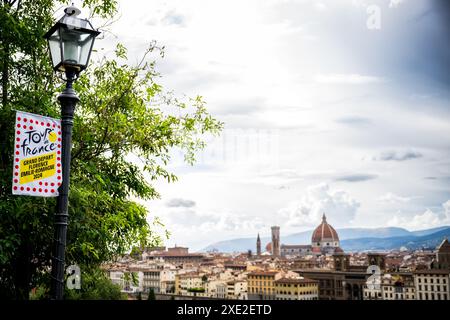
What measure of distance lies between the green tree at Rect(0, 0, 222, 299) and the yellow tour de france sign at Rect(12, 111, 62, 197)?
1820 millimetres

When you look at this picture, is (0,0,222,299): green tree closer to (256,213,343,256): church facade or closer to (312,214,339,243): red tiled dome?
(256,213,343,256): church facade

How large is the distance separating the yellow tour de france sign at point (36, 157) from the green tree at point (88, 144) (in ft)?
5.97

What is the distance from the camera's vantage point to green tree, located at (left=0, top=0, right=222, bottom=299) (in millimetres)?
6340

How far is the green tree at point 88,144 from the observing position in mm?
6340

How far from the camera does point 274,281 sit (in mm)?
59219

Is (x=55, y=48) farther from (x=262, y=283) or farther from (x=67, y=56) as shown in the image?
(x=262, y=283)

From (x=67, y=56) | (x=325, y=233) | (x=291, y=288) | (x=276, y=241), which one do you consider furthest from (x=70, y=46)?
(x=276, y=241)

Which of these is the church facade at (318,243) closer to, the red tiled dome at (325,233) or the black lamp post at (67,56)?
the red tiled dome at (325,233)

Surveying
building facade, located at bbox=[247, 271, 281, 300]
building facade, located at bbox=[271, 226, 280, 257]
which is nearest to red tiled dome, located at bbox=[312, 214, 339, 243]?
building facade, located at bbox=[271, 226, 280, 257]

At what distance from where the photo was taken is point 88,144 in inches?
282

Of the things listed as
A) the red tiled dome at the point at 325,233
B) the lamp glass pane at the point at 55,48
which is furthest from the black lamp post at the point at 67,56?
the red tiled dome at the point at 325,233

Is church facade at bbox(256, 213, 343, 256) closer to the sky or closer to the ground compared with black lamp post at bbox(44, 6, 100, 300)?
closer to the ground

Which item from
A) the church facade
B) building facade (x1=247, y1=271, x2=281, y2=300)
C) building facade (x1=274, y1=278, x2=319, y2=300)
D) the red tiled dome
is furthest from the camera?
the red tiled dome

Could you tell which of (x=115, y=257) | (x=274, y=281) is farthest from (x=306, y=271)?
(x=115, y=257)
